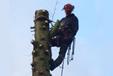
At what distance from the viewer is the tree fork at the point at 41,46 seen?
24.5 ft

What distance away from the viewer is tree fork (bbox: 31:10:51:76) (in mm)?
7465

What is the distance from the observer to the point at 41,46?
25.4 ft

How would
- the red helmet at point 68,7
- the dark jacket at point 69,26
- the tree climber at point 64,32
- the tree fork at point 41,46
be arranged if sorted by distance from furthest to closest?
the red helmet at point 68,7
the dark jacket at point 69,26
the tree climber at point 64,32
the tree fork at point 41,46

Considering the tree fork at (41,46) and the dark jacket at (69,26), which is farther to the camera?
the dark jacket at (69,26)

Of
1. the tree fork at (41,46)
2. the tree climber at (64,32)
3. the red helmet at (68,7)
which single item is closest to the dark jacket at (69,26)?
the tree climber at (64,32)

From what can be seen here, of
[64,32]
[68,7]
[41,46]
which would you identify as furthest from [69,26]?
[41,46]

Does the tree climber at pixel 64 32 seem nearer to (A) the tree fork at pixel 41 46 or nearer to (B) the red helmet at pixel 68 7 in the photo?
(B) the red helmet at pixel 68 7

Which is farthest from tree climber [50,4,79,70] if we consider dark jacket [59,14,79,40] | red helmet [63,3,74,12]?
red helmet [63,3,74,12]

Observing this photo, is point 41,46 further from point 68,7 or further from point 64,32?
point 68,7

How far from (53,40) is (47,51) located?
1.62m

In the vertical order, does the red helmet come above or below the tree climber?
above

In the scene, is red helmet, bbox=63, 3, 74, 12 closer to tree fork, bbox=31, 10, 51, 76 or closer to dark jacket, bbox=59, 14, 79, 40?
dark jacket, bbox=59, 14, 79, 40

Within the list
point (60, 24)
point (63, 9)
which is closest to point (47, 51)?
point (60, 24)

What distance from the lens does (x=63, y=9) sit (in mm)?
10453
